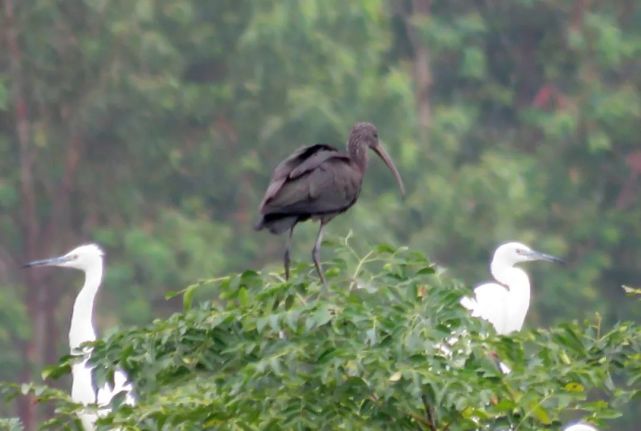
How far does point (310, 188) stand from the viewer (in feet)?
23.5

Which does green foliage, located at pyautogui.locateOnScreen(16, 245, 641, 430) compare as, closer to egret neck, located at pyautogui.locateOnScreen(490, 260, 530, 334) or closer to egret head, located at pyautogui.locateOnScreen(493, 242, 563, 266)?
egret neck, located at pyautogui.locateOnScreen(490, 260, 530, 334)

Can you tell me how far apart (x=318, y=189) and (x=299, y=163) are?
0.11 metres

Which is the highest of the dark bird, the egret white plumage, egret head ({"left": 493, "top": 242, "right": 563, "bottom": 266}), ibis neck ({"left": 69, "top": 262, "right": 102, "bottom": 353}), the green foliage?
egret head ({"left": 493, "top": 242, "right": 563, "bottom": 266})

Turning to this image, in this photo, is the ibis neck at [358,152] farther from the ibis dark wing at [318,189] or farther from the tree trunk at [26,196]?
the tree trunk at [26,196]

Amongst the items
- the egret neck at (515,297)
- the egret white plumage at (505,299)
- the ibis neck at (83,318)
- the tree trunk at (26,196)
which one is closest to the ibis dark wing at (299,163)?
the ibis neck at (83,318)

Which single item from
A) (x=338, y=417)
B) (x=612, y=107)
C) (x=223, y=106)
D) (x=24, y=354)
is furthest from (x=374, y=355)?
(x=612, y=107)

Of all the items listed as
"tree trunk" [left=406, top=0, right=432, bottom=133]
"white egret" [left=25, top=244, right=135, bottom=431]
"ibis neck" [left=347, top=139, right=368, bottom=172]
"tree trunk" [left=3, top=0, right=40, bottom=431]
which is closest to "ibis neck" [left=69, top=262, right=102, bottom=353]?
"white egret" [left=25, top=244, right=135, bottom=431]

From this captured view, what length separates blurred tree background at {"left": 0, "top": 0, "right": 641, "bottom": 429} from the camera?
18594mm

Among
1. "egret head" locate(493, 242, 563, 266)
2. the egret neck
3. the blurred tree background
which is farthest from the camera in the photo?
the blurred tree background

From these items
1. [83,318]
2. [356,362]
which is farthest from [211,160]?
[356,362]

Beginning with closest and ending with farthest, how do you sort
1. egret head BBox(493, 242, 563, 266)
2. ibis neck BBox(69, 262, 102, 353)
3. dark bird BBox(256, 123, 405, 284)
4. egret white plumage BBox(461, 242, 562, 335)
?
dark bird BBox(256, 123, 405, 284)
ibis neck BBox(69, 262, 102, 353)
egret white plumage BBox(461, 242, 562, 335)
egret head BBox(493, 242, 563, 266)

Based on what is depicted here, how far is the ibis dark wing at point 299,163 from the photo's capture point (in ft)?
23.3

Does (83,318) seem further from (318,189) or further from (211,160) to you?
(211,160)

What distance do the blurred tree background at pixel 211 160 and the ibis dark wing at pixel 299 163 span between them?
1017 cm
